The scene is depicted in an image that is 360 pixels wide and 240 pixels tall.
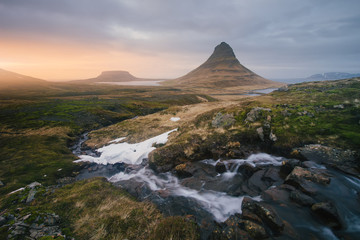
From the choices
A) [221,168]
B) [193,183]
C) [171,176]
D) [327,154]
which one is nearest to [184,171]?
[171,176]

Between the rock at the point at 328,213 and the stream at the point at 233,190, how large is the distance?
0.21 meters

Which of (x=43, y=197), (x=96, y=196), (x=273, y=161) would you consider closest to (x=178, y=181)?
(x=96, y=196)

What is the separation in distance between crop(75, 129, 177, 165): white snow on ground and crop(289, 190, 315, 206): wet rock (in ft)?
63.9

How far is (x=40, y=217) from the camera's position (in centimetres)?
989

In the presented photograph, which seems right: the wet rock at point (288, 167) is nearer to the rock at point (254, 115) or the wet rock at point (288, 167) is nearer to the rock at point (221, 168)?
the rock at point (221, 168)

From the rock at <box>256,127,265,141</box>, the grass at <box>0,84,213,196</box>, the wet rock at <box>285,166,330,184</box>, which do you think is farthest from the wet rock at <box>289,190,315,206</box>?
the grass at <box>0,84,213,196</box>

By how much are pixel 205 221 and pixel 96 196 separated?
10178 mm

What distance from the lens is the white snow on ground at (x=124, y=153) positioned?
25.1 m

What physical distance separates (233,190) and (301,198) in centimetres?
550

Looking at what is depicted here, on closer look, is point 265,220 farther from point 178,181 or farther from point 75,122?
point 75,122

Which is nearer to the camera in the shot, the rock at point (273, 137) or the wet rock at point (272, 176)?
the wet rock at point (272, 176)

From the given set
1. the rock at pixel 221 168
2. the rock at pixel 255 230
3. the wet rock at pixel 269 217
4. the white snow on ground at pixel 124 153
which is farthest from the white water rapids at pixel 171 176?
the rock at pixel 255 230

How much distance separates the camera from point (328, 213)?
10281 mm

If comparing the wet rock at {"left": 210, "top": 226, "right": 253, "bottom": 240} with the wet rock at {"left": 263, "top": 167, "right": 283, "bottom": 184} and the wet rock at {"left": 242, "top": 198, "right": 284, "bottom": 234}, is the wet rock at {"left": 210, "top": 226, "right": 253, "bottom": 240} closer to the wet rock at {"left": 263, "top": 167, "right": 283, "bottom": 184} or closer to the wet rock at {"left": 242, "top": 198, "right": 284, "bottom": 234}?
the wet rock at {"left": 242, "top": 198, "right": 284, "bottom": 234}
